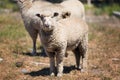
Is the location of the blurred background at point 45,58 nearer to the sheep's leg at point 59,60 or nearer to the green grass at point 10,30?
the green grass at point 10,30

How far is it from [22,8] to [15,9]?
1119 centimetres

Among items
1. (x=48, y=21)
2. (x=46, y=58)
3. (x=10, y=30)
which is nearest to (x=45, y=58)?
(x=46, y=58)

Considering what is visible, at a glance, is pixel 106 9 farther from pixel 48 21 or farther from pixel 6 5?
pixel 48 21

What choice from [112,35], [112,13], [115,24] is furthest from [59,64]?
[112,13]

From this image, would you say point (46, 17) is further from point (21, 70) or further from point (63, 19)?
point (21, 70)

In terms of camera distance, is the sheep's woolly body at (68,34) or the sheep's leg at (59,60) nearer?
the sheep's woolly body at (68,34)

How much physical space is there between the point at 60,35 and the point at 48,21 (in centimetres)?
66

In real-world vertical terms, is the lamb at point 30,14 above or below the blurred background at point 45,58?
above

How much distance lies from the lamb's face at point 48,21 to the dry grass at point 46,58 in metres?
1.35

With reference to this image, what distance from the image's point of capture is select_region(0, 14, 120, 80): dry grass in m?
9.98

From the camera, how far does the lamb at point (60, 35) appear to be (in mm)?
8914

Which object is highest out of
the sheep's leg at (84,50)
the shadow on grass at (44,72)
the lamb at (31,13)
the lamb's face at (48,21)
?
the lamb's face at (48,21)

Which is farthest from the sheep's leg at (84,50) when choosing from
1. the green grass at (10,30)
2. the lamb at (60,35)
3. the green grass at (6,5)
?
the green grass at (6,5)

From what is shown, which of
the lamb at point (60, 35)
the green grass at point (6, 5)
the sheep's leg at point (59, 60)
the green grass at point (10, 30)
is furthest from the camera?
the green grass at point (6, 5)
